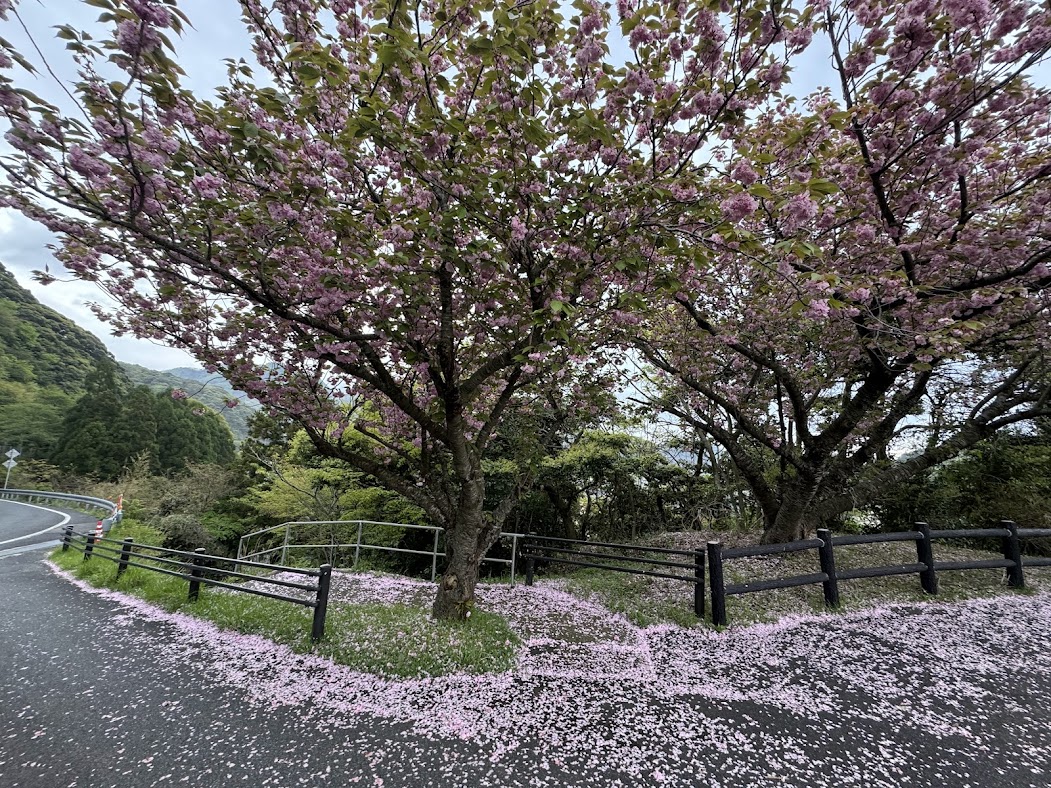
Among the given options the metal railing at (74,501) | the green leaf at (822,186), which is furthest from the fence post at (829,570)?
the metal railing at (74,501)

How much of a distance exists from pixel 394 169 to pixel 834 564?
26.1 feet

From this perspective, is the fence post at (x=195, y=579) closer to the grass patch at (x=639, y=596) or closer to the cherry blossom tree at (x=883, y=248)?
the grass patch at (x=639, y=596)

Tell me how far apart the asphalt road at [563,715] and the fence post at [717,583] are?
0.93ft

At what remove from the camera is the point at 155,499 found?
72.2 ft

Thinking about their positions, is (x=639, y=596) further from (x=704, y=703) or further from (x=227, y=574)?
(x=227, y=574)

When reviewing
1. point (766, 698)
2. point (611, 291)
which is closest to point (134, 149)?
point (611, 291)

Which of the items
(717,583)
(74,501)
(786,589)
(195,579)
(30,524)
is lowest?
(30,524)

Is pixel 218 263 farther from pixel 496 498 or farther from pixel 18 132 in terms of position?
pixel 496 498

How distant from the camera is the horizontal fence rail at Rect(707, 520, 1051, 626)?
219 inches

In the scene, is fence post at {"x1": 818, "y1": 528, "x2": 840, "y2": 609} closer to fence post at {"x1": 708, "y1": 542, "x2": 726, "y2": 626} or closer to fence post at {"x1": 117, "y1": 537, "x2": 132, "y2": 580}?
fence post at {"x1": 708, "y1": 542, "x2": 726, "y2": 626}

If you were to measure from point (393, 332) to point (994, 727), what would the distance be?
6.01 metres

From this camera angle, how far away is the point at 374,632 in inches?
201

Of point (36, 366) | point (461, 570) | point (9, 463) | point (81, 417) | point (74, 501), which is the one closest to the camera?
point (461, 570)

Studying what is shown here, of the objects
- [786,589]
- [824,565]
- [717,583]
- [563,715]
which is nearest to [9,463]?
[563,715]
